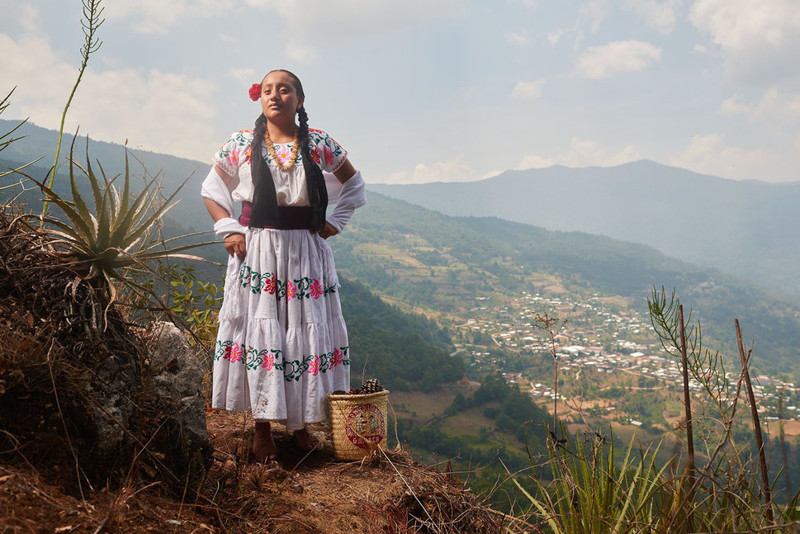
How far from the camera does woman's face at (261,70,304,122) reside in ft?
12.2

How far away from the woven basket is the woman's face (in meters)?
1.89

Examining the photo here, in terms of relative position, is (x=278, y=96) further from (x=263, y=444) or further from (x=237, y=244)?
(x=263, y=444)

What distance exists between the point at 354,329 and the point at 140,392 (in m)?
40.5

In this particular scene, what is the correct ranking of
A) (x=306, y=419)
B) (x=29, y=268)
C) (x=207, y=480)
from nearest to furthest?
(x=29, y=268) → (x=207, y=480) → (x=306, y=419)

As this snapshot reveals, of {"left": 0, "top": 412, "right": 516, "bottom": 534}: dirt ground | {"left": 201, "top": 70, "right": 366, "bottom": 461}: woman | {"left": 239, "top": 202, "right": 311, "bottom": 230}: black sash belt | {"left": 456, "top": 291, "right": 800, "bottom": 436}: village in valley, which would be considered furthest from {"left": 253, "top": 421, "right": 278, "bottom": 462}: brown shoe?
{"left": 456, "top": 291, "right": 800, "bottom": 436}: village in valley

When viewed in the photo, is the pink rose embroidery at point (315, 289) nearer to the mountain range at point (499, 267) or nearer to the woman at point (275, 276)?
the woman at point (275, 276)

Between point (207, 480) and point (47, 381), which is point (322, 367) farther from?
point (47, 381)

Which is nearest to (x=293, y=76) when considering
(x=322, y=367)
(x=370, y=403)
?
(x=322, y=367)

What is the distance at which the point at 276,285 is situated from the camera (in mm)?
3598

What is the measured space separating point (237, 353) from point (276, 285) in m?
0.49

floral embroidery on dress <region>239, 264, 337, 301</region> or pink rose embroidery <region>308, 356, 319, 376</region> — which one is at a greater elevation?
floral embroidery on dress <region>239, 264, 337, 301</region>

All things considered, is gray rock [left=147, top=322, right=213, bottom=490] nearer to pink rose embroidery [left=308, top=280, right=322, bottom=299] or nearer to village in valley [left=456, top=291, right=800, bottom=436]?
pink rose embroidery [left=308, top=280, right=322, bottom=299]

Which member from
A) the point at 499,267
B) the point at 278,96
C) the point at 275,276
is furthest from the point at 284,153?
the point at 499,267

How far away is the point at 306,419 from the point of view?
358 cm
